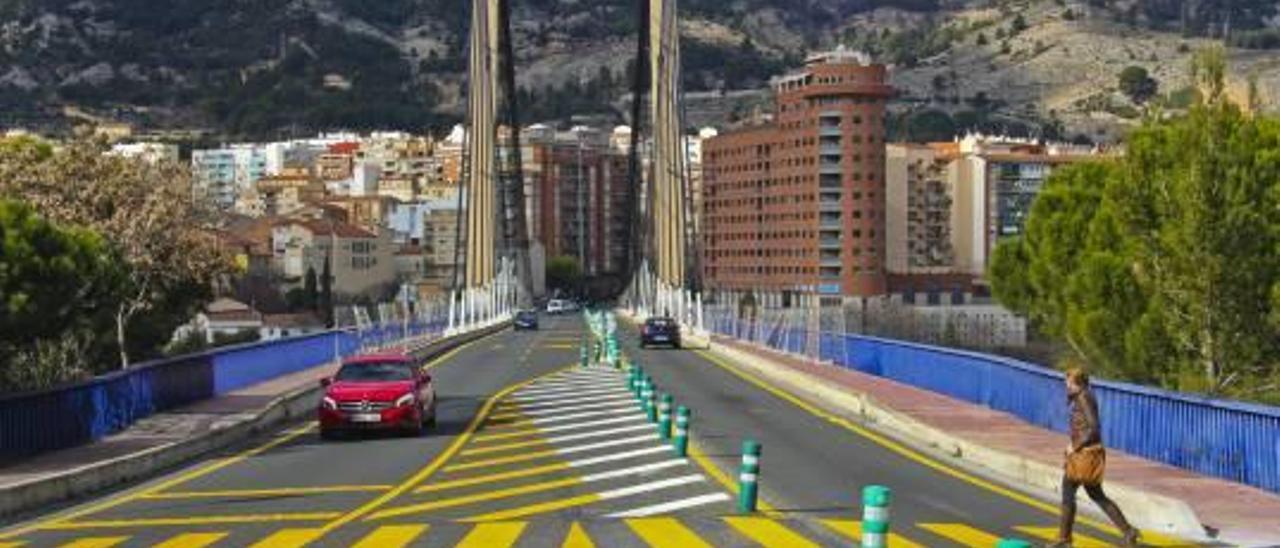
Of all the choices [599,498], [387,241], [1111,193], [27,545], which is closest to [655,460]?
[599,498]

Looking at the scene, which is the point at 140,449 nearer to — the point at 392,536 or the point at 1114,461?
the point at 392,536

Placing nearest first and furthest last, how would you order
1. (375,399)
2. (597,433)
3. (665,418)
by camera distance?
(665,418)
(375,399)
(597,433)

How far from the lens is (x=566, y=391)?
42688mm

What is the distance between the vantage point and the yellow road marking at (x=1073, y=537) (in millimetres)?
16094

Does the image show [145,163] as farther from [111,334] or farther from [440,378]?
[440,378]

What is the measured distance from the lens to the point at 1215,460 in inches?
815

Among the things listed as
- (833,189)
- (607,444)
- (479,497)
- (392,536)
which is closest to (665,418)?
(607,444)

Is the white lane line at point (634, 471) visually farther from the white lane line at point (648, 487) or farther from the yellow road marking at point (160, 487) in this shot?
the yellow road marking at point (160, 487)

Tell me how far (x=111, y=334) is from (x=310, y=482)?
28.9 metres

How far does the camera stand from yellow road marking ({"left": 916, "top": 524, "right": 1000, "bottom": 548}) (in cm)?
1594

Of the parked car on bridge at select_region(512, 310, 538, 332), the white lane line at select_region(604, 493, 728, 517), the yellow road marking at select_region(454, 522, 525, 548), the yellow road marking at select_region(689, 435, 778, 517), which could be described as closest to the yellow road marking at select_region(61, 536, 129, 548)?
the yellow road marking at select_region(454, 522, 525, 548)

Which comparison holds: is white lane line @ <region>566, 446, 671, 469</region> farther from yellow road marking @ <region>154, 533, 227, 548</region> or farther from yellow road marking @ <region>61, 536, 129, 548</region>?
yellow road marking @ <region>61, 536, 129, 548</region>

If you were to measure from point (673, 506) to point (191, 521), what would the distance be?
16.4ft

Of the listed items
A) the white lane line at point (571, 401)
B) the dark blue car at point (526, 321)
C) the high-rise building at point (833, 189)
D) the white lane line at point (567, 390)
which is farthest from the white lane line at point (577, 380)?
the high-rise building at point (833, 189)
